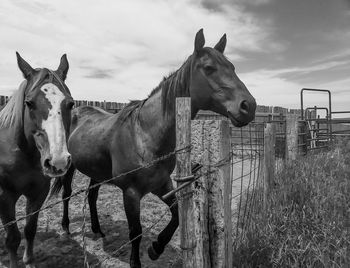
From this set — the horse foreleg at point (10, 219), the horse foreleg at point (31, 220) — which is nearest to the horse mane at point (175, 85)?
the horse foreleg at point (31, 220)

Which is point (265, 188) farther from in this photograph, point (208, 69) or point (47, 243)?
point (47, 243)

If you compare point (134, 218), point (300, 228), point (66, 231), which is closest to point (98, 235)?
point (66, 231)

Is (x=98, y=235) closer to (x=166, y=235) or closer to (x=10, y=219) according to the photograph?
(x=10, y=219)

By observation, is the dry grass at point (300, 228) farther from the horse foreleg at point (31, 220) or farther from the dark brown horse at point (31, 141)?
the horse foreleg at point (31, 220)

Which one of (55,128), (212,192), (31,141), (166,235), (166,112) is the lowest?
(166,235)

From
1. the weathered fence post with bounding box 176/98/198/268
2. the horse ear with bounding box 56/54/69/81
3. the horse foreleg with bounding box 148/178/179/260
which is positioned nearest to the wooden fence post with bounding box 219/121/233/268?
the weathered fence post with bounding box 176/98/198/268

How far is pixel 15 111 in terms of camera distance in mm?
2742

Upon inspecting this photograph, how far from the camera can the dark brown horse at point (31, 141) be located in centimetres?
212

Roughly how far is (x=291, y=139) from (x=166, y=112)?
3965mm

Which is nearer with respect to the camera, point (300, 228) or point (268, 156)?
point (300, 228)

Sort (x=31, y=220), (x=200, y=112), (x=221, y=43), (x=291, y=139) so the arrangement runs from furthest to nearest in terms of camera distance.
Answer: (x=200, y=112) < (x=291, y=139) < (x=221, y=43) < (x=31, y=220)

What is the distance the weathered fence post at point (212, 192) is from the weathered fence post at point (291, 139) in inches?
160

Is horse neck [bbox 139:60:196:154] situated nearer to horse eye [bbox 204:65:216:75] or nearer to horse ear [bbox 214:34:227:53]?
horse eye [bbox 204:65:216:75]

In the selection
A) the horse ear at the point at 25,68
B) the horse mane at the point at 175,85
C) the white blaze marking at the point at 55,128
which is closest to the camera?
the white blaze marking at the point at 55,128
